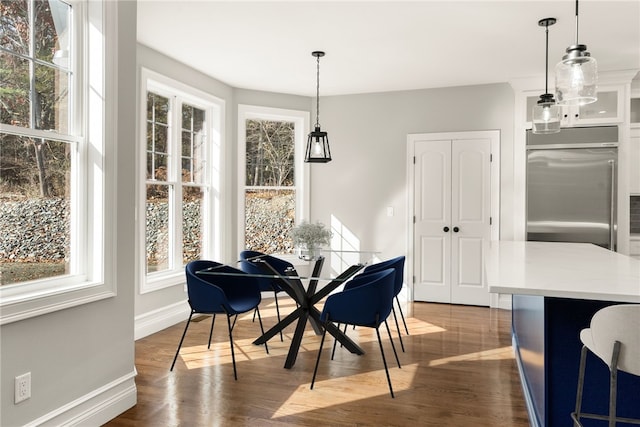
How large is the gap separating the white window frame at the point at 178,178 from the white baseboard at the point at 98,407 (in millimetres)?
1654

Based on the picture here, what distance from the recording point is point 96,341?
8.39ft

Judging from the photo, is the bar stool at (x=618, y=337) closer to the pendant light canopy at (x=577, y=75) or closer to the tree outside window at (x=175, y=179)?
the pendant light canopy at (x=577, y=75)

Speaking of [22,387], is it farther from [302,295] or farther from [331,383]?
[302,295]

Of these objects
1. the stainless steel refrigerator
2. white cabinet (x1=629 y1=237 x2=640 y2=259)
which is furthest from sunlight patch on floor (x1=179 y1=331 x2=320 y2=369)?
white cabinet (x1=629 y1=237 x2=640 y2=259)

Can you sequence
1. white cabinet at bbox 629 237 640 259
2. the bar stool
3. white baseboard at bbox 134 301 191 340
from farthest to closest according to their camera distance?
1. white cabinet at bbox 629 237 640 259
2. white baseboard at bbox 134 301 191 340
3. the bar stool

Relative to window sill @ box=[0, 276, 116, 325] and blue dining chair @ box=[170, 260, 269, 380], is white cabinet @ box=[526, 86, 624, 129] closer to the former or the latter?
blue dining chair @ box=[170, 260, 269, 380]

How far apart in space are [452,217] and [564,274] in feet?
11.5

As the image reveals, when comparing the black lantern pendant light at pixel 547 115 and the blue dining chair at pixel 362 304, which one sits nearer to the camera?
the blue dining chair at pixel 362 304

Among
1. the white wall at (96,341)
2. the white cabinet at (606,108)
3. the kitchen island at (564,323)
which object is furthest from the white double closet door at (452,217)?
the white wall at (96,341)

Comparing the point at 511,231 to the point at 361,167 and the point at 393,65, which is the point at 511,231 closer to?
the point at 361,167

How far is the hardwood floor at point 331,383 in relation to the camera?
104 inches

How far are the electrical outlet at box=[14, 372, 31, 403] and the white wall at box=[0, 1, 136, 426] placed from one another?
0.07ft

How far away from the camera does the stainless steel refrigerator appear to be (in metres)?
4.99

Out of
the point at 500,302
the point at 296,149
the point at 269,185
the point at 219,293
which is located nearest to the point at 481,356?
the point at 500,302
